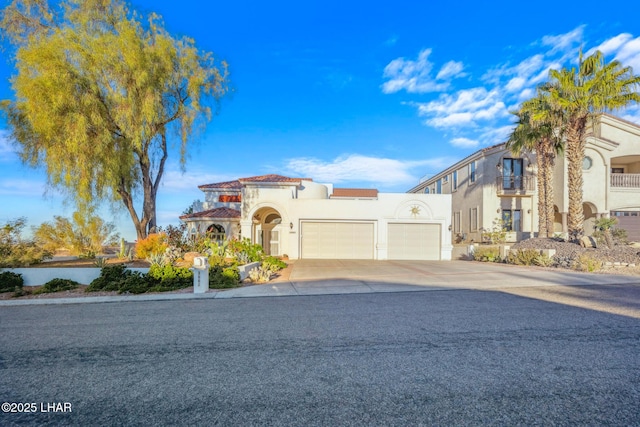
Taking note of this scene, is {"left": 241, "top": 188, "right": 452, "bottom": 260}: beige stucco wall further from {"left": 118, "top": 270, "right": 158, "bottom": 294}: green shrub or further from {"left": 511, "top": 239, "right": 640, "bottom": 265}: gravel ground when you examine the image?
{"left": 118, "top": 270, "right": 158, "bottom": 294}: green shrub

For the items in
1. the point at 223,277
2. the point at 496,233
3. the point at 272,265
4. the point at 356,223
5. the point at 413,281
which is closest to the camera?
the point at 223,277

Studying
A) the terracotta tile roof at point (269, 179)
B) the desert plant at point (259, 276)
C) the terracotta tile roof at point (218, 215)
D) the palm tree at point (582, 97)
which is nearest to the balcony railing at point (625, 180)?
the palm tree at point (582, 97)

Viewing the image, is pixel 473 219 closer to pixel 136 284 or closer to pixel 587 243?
pixel 587 243

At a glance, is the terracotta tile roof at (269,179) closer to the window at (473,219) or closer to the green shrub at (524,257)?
the green shrub at (524,257)

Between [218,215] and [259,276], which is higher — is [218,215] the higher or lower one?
the higher one

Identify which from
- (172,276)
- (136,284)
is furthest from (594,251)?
(136,284)

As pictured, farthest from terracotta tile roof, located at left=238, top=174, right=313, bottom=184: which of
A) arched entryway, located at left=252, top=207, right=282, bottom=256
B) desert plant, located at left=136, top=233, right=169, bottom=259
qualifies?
desert plant, located at left=136, top=233, right=169, bottom=259

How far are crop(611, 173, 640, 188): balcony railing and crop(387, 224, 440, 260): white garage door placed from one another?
49.0 feet

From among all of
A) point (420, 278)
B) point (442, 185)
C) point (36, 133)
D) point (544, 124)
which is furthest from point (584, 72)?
point (36, 133)

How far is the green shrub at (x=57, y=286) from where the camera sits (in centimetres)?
1066

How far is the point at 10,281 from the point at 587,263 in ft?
68.5

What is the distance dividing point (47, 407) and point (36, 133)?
1496cm

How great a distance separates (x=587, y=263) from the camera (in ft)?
44.4

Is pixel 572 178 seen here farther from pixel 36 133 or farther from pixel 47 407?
pixel 36 133
